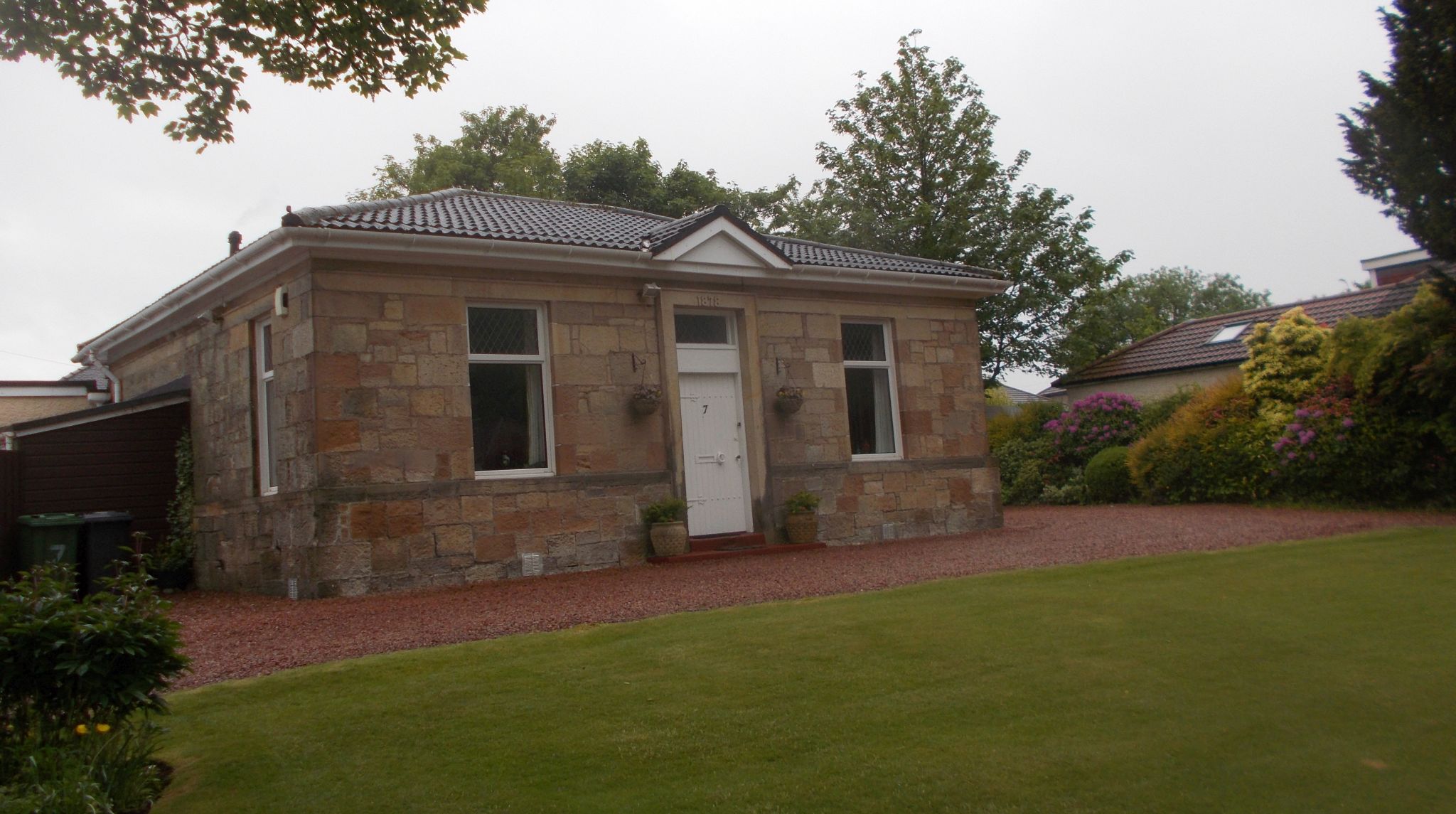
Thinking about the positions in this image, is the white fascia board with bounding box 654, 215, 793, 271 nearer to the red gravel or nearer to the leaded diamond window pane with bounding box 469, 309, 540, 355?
the leaded diamond window pane with bounding box 469, 309, 540, 355

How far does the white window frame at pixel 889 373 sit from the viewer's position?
14562 mm

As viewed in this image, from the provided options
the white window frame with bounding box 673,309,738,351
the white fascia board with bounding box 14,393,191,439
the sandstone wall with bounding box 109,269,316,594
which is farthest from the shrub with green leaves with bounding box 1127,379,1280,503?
the white fascia board with bounding box 14,393,191,439

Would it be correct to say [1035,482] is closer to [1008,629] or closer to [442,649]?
[1008,629]

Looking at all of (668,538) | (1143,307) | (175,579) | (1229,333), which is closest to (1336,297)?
(1229,333)

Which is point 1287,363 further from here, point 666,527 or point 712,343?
point 666,527

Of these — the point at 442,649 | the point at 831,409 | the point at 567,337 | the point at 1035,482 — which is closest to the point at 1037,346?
the point at 1035,482

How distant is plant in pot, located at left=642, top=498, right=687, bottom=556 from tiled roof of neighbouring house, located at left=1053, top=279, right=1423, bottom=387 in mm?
12975

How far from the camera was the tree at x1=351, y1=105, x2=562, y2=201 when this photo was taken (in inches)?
1396

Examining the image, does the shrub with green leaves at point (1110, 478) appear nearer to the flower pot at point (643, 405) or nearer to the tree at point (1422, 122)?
the tree at point (1422, 122)

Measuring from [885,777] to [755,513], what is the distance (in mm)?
8806

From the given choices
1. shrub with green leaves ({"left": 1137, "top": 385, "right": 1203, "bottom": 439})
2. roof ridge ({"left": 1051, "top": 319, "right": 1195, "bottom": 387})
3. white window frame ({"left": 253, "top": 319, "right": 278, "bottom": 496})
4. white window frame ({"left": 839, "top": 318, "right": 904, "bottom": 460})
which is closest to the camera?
white window frame ({"left": 253, "top": 319, "right": 278, "bottom": 496})

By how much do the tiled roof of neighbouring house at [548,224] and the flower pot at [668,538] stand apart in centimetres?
313

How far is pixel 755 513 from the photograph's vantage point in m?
13.3

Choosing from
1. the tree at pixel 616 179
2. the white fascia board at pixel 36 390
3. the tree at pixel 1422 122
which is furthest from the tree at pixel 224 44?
the tree at pixel 616 179
